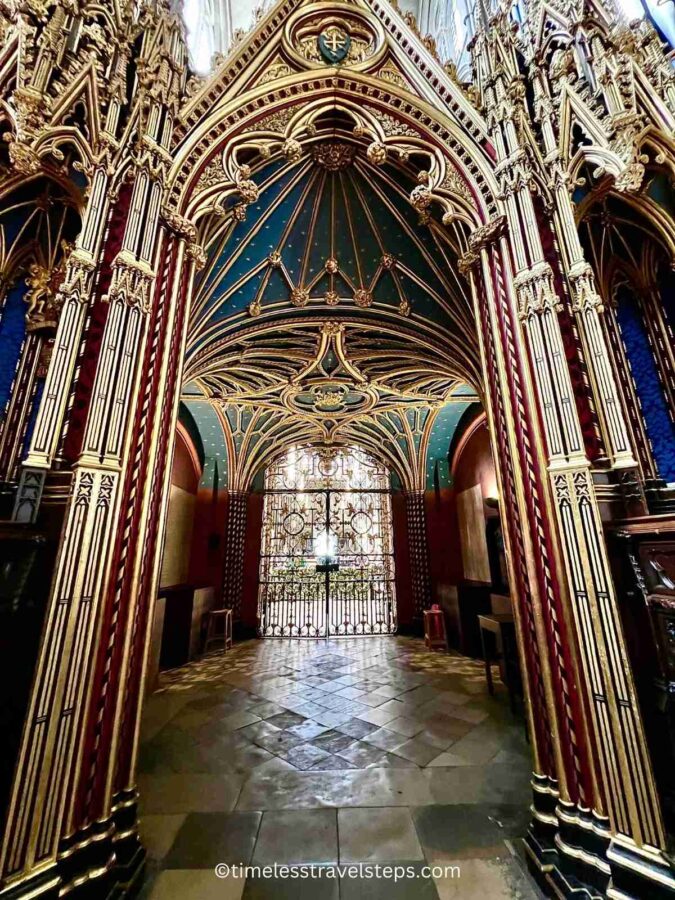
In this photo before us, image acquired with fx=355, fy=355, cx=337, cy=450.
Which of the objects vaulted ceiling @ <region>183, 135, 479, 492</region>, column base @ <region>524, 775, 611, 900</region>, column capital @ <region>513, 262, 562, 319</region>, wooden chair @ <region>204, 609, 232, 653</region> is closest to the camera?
column base @ <region>524, 775, 611, 900</region>

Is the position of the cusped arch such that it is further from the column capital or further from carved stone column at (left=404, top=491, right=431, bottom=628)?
carved stone column at (left=404, top=491, right=431, bottom=628)

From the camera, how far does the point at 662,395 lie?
361 cm

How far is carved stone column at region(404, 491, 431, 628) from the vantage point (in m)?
11.2

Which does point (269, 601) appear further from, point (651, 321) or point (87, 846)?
point (651, 321)

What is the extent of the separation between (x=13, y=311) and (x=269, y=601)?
10.7m

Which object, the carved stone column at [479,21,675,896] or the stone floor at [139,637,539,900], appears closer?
the carved stone column at [479,21,675,896]

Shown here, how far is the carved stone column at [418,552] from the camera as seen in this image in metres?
11.2

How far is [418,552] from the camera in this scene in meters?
11.7

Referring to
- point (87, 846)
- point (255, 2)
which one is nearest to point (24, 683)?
point (87, 846)

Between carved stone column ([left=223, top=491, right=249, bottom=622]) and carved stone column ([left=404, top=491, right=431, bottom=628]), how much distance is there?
559 centimetres

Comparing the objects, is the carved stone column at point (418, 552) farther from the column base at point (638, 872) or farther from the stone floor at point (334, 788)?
the column base at point (638, 872)

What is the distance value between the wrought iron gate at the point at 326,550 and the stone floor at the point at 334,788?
6.11 meters

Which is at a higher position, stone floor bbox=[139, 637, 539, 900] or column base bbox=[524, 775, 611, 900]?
column base bbox=[524, 775, 611, 900]

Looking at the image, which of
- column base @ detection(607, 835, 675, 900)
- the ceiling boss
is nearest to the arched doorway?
column base @ detection(607, 835, 675, 900)
